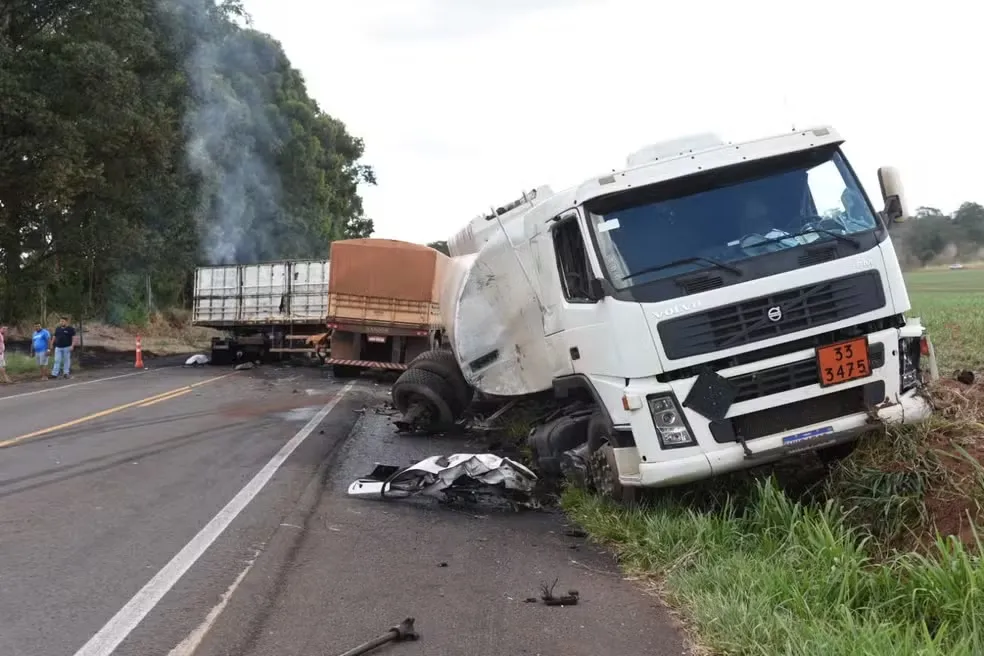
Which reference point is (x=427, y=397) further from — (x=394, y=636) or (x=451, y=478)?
(x=394, y=636)

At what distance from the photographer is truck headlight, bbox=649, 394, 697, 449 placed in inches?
234

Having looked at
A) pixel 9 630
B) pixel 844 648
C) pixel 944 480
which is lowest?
pixel 9 630

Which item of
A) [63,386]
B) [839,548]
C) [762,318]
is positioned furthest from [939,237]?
[63,386]

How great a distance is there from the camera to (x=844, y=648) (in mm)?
3729

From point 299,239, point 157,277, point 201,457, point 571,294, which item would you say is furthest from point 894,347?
point 299,239

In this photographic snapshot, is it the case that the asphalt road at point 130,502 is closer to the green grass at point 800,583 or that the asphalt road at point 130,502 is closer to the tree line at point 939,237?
the green grass at point 800,583

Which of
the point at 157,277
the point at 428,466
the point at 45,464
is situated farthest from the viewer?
the point at 157,277

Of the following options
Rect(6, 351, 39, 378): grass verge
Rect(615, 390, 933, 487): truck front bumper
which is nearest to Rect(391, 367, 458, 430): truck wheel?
Rect(615, 390, 933, 487): truck front bumper

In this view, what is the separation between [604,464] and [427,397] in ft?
15.7

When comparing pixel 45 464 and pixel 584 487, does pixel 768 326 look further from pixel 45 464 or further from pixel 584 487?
pixel 45 464

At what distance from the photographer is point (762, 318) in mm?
5988

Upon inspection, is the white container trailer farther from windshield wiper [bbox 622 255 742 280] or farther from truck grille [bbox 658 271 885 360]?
truck grille [bbox 658 271 885 360]

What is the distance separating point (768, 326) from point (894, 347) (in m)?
0.91

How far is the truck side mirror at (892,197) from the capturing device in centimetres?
649
